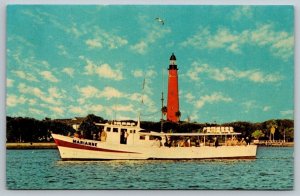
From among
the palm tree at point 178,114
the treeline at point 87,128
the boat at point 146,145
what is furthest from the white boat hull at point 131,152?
the palm tree at point 178,114

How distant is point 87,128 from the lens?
22.8 ft

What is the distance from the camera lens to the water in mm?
6785

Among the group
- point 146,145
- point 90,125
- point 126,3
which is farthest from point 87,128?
point 126,3

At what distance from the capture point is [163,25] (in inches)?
269

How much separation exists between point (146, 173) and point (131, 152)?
0.28m

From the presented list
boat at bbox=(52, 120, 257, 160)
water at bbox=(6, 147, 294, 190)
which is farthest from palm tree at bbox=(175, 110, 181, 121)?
water at bbox=(6, 147, 294, 190)

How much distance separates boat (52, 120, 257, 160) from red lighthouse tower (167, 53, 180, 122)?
196 mm

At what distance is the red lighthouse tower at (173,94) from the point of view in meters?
6.87

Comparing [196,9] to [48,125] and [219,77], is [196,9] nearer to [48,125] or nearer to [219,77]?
[219,77]

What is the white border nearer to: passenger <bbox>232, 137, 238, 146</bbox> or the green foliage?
the green foliage

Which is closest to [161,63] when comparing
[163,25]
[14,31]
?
[163,25]

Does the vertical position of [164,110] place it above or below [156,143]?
above

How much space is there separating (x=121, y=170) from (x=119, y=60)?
3.17 feet

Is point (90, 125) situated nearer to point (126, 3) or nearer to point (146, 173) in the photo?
point (146, 173)
